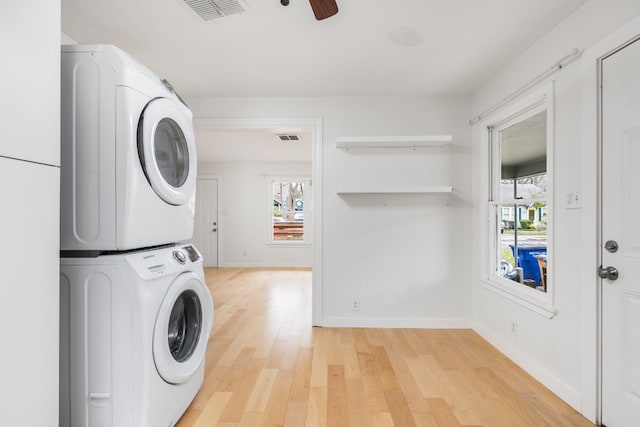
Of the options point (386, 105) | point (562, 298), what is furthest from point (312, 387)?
point (386, 105)

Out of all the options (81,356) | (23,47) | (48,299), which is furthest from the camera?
(81,356)

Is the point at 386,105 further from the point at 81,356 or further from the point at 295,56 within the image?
the point at 81,356

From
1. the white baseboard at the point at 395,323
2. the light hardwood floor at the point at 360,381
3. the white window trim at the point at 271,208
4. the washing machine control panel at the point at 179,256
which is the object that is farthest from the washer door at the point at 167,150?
the white window trim at the point at 271,208

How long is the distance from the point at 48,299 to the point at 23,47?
3.03 feet

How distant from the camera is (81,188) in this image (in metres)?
1.50

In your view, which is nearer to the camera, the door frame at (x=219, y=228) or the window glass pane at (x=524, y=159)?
the window glass pane at (x=524, y=159)

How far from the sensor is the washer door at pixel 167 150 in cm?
157

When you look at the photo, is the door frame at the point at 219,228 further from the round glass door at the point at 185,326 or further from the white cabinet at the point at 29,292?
the white cabinet at the point at 29,292

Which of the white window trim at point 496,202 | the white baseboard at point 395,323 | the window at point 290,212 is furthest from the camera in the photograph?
the window at point 290,212

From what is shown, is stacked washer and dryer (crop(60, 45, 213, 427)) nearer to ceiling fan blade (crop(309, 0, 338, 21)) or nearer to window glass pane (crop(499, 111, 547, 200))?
ceiling fan blade (crop(309, 0, 338, 21))

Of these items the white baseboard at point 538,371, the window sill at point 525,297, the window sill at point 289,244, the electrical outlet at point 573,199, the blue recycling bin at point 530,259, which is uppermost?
the electrical outlet at point 573,199

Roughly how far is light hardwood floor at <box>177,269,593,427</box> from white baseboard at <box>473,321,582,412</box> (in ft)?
0.14

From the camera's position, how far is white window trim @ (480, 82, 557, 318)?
2234 millimetres

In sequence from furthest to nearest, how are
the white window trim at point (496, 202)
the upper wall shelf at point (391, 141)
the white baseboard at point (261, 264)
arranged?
the white baseboard at point (261, 264), the upper wall shelf at point (391, 141), the white window trim at point (496, 202)
